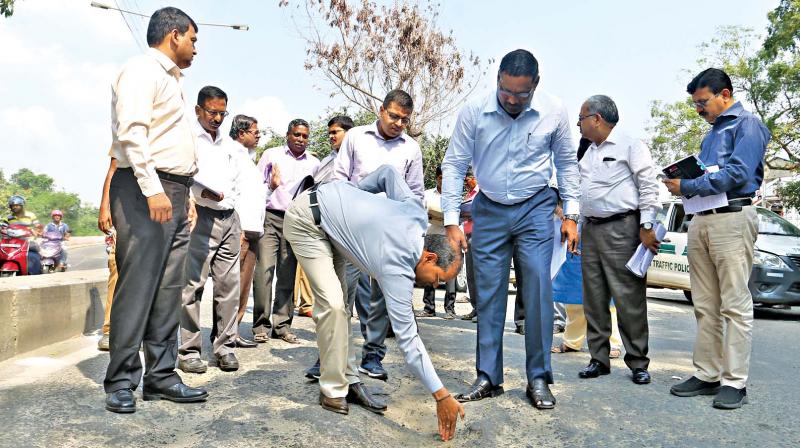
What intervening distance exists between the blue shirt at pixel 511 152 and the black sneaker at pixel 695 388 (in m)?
1.29

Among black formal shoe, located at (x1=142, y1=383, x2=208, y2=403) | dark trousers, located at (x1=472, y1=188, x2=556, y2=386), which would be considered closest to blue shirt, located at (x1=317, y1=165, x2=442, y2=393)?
dark trousers, located at (x1=472, y1=188, x2=556, y2=386)

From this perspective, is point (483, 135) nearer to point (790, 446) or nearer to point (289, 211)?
point (289, 211)

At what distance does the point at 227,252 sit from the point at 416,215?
80.6 inches

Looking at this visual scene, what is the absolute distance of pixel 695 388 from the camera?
410cm

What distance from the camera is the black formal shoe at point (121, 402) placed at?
327 cm

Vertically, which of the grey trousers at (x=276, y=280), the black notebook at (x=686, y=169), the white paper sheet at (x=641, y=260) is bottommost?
the grey trousers at (x=276, y=280)

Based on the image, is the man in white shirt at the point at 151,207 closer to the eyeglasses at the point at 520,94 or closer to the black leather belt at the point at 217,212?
the black leather belt at the point at 217,212

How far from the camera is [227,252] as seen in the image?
15.6 feet

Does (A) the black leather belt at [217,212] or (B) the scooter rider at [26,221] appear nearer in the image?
(A) the black leather belt at [217,212]

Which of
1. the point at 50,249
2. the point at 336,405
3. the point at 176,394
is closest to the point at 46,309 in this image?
the point at 176,394

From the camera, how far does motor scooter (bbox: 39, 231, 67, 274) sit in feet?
41.3

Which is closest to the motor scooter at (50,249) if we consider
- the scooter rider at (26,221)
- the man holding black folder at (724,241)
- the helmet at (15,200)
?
the scooter rider at (26,221)

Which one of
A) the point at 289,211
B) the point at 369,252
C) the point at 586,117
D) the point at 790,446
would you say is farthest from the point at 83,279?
the point at 790,446

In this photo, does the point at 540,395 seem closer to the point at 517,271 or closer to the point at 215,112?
the point at 517,271
